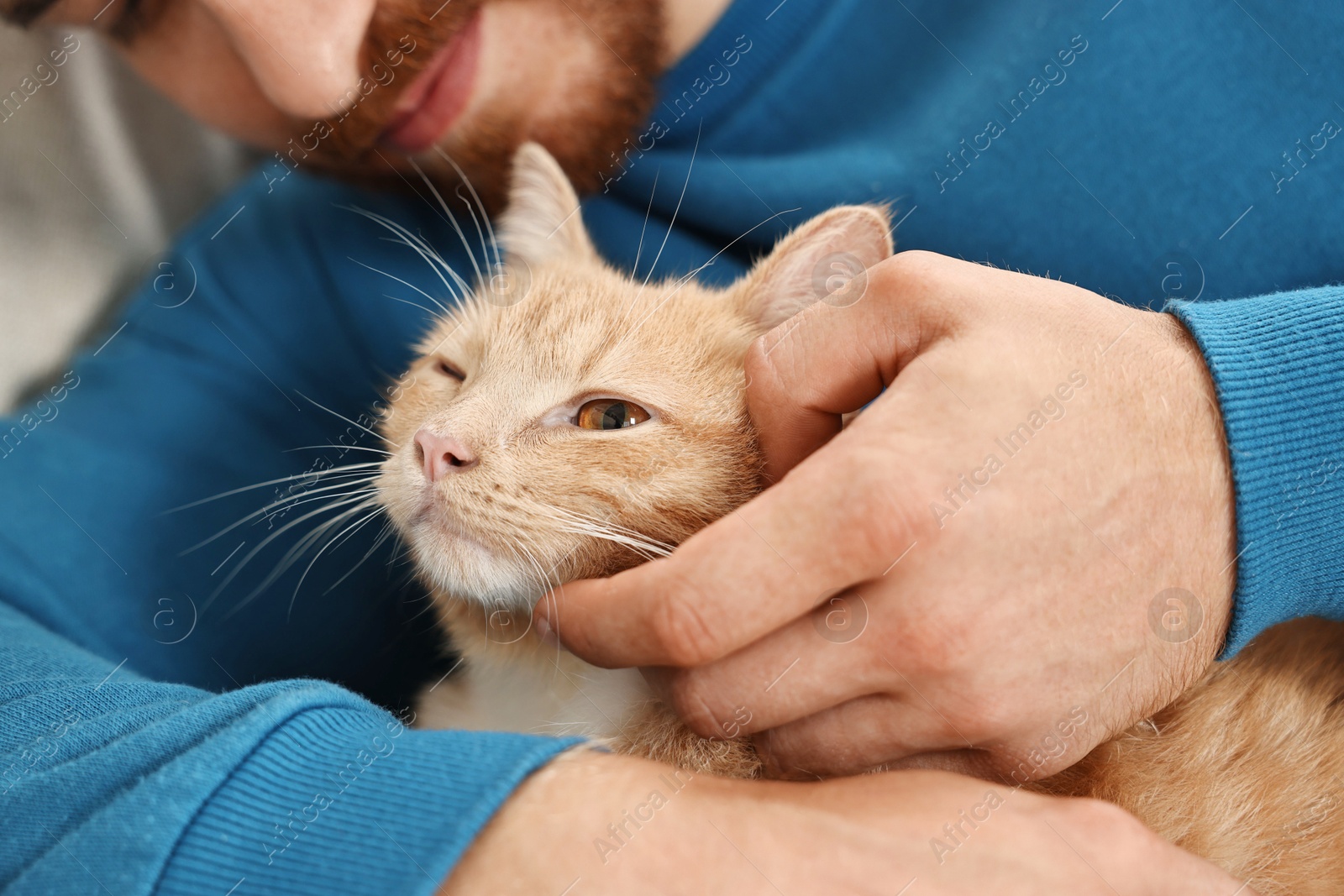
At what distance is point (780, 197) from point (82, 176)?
5.33 feet

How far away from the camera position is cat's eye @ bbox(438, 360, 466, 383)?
141cm

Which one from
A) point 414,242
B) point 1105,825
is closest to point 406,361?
point 414,242

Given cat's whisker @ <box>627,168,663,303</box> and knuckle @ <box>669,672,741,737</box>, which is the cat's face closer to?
knuckle @ <box>669,672,741,737</box>

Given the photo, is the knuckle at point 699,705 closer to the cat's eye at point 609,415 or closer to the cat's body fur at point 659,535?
the cat's body fur at point 659,535

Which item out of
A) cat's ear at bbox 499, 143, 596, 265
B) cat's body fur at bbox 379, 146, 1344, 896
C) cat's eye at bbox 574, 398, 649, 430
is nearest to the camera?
cat's body fur at bbox 379, 146, 1344, 896

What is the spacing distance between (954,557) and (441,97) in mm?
1441

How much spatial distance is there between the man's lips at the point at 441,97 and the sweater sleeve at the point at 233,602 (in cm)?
29

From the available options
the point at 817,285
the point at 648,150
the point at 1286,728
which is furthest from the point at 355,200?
the point at 1286,728

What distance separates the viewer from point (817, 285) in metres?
1.25

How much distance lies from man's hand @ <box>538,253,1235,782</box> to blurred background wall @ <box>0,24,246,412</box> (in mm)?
1621

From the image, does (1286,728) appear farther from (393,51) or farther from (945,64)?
(393,51)

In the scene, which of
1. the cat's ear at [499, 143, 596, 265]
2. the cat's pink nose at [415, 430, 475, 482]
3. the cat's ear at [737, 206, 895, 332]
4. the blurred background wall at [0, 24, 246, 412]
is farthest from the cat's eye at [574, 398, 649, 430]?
the blurred background wall at [0, 24, 246, 412]

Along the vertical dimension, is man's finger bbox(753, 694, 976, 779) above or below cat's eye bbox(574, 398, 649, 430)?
below

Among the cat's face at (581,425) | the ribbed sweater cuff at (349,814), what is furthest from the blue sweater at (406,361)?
the cat's face at (581,425)
